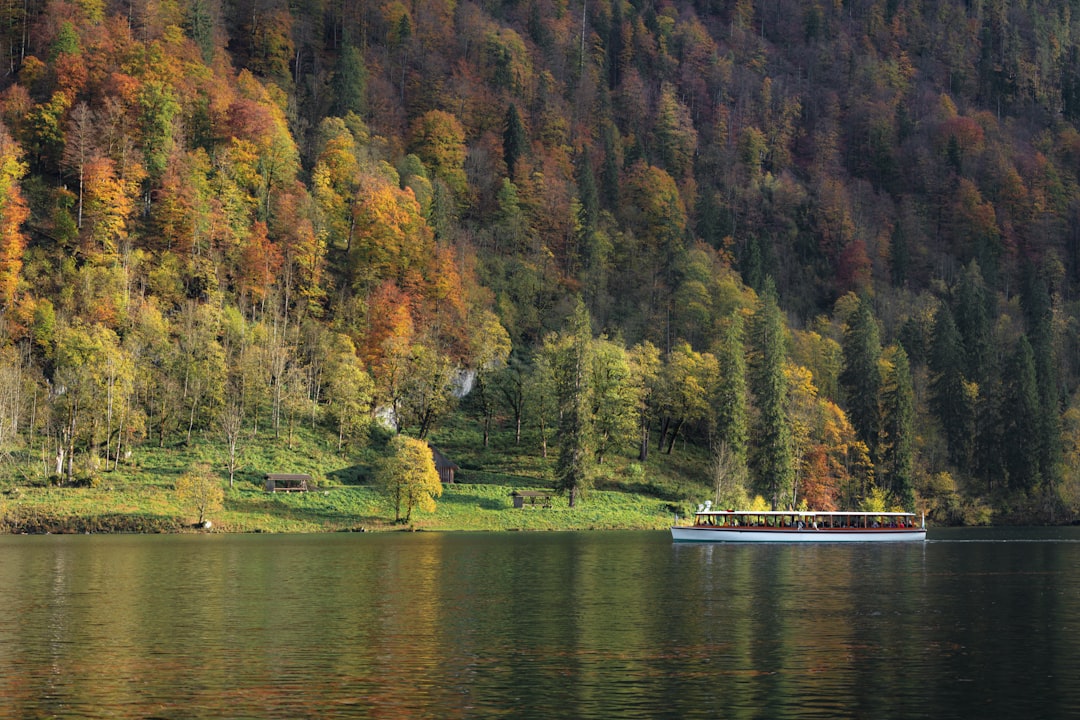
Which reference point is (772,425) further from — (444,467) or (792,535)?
(444,467)

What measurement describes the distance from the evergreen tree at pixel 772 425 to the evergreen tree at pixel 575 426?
2096 centimetres

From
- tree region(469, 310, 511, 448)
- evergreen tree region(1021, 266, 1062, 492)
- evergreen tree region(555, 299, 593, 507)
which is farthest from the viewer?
tree region(469, 310, 511, 448)

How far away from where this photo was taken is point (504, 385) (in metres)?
169

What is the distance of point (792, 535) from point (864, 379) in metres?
53.7

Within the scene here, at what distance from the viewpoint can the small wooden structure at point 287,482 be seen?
4931 inches

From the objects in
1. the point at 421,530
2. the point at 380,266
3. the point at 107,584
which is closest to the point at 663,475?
the point at 421,530

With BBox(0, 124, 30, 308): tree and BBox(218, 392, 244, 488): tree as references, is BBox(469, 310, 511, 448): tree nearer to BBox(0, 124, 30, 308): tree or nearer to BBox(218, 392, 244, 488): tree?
BBox(218, 392, 244, 488): tree

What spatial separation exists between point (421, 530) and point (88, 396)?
3708cm

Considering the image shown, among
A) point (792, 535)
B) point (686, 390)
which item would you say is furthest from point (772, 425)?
point (792, 535)

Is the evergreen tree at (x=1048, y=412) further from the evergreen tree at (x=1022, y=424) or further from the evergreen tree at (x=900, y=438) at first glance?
the evergreen tree at (x=900, y=438)

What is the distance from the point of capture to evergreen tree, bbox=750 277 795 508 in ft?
465

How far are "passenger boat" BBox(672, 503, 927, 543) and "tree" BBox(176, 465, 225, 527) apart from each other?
43619 mm

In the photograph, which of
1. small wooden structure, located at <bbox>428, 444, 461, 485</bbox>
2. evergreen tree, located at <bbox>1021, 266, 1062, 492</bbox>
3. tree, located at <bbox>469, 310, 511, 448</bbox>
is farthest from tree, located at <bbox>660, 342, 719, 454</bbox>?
evergreen tree, located at <bbox>1021, 266, 1062, 492</bbox>

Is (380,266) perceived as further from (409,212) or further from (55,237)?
(55,237)
